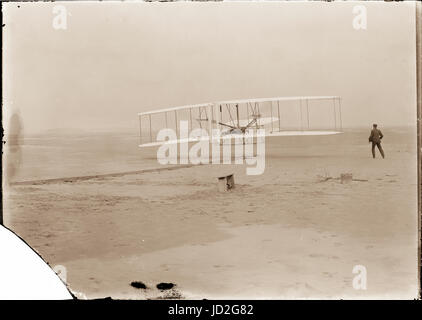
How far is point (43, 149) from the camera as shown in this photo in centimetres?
293

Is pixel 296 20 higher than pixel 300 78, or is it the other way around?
pixel 296 20

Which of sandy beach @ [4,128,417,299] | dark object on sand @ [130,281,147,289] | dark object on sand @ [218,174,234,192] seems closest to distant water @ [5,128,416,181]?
sandy beach @ [4,128,417,299]

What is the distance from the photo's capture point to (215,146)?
9.80 ft

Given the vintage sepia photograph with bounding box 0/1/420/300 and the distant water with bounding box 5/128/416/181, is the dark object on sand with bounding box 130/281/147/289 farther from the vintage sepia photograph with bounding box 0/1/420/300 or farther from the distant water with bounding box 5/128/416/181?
the distant water with bounding box 5/128/416/181

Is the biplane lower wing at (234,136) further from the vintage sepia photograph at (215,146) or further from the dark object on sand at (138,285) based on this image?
the dark object on sand at (138,285)

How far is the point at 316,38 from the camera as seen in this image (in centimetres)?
288

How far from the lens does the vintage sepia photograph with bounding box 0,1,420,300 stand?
2828mm

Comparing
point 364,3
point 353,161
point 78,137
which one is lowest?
point 353,161

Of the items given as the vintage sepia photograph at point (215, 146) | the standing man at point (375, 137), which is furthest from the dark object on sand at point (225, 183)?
the standing man at point (375, 137)

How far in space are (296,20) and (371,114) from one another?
0.69 m

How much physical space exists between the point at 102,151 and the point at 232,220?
2.83 feet
